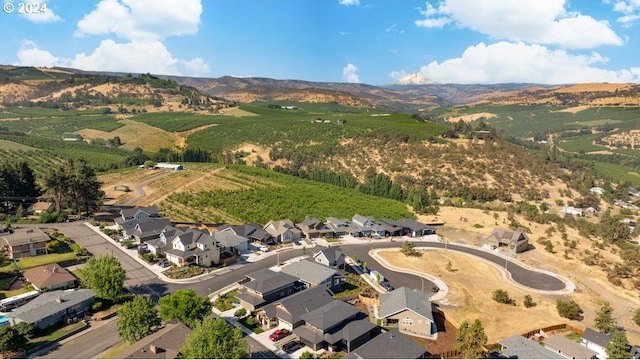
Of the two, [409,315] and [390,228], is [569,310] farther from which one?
[390,228]

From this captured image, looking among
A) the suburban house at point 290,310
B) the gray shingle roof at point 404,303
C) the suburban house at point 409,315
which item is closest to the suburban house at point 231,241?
the suburban house at point 290,310

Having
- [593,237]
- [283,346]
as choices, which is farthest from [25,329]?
[593,237]

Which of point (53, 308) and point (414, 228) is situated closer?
point (53, 308)

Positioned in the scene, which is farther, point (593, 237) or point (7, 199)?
point (593, 237)

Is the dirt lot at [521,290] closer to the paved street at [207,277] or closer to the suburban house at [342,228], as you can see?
the paved street at [207,277]

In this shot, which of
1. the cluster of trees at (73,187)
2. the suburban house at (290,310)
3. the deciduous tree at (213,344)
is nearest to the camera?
the deciduous tree at (213,344)

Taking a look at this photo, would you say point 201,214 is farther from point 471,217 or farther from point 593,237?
point 593,237

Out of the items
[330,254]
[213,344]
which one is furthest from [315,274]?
[213,344]
